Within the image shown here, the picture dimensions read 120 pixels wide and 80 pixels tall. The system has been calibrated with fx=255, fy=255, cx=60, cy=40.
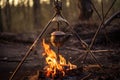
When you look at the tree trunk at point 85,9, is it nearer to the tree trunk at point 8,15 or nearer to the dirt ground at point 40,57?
the dirt ground at point 40,57

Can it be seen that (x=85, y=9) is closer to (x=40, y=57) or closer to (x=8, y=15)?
(x=40, y=57)

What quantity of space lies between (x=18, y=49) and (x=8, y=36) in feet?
9.36

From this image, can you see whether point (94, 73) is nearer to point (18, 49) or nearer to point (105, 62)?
point (105, 62)

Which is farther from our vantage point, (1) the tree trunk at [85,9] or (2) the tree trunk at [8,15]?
(2) the tree trunk at [8,15]

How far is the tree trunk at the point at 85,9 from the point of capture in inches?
731

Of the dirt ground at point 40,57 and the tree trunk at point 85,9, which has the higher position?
the tree trunk at point 85,9

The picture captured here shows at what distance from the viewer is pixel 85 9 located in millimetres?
18750

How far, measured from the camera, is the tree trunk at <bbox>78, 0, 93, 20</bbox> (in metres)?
18.6

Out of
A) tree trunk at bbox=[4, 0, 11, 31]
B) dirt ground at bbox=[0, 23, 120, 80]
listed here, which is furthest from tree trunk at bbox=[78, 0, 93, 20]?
tree trunk at bbox=[4, 0, 11, 31]

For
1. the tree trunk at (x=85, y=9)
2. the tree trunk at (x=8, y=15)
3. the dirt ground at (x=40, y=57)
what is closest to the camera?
the dirt ground at (x=40, y=57)

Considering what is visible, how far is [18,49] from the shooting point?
14086 mm

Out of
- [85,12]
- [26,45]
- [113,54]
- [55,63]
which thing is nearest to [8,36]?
[26,45]

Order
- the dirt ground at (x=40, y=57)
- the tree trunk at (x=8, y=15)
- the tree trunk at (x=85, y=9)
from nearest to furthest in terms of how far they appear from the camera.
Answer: the dirt ground at (x=40, y=57), the tree trunk at (x=85, y=9), the tree trunk at (x=8, y=15)

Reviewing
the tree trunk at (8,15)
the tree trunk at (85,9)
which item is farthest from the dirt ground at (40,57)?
the tree trunk at (8,15)
